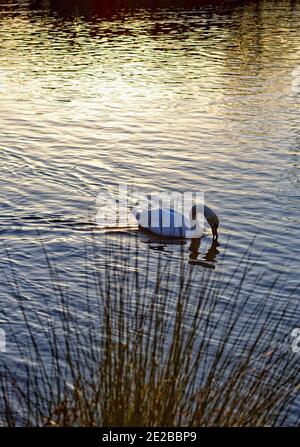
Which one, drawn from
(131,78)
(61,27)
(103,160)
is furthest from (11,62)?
(103,160)

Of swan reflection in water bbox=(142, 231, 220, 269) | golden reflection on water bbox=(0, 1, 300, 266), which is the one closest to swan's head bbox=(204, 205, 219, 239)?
swan reflection in water bbox=(142, 231, 220, 269)

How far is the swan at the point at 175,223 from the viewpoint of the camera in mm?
15180

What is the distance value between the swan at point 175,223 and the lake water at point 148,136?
26 cm

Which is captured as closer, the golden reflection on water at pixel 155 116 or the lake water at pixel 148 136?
the lake water at pixel 148 136

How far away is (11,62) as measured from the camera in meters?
35.9

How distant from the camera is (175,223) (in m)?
15.3

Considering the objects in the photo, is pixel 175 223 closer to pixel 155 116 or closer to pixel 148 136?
pixel 148 136

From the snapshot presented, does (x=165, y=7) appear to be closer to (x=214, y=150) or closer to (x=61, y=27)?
(x=61, y=27)

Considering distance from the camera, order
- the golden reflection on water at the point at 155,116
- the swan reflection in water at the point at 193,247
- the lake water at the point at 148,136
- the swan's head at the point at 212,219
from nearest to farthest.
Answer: the swan reflection in water at the point at 193,247, the lake water at the point at 148,136, the swan's head at the point at 212,219, the golden reflection on water at the point at 155,116

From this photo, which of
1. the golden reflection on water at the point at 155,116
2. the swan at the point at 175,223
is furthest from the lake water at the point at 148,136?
the swan at the point at 175,223

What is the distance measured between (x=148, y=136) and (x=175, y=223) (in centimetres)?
830

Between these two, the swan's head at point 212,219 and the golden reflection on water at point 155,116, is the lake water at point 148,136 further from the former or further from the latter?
the swan's head at point 212,219

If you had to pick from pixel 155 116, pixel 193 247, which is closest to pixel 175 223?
pixel 193 247
